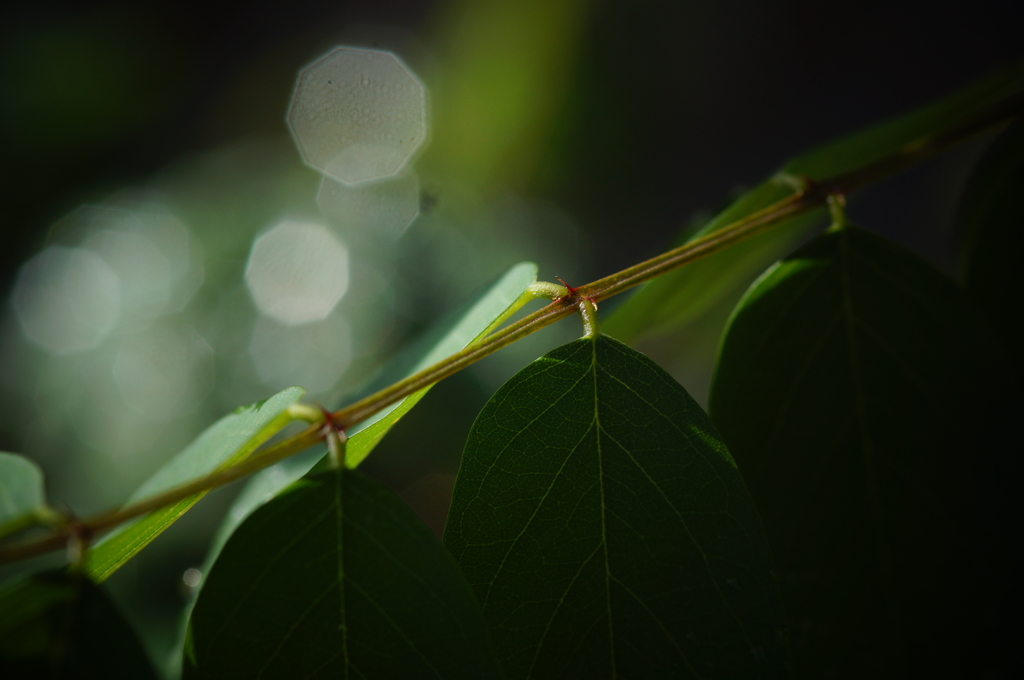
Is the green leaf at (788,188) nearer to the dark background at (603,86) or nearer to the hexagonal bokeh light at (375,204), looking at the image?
the hexagonal bokeh light at (375,204)

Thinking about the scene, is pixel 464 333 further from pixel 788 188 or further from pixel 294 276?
pixel 294 276

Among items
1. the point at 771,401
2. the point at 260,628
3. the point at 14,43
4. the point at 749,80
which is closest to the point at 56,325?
the point at 14,43

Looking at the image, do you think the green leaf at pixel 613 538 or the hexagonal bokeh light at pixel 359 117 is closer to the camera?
the green leaf at pixel 613 538

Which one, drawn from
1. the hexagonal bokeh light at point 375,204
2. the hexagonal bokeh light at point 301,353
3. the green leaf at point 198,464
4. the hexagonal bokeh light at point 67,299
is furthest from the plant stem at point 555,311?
the hexagonal bokeh light at point 67,299

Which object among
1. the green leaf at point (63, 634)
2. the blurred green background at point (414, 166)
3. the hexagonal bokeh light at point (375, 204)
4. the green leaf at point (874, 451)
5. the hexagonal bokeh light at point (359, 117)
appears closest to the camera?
the green leaf at point (63, 634)

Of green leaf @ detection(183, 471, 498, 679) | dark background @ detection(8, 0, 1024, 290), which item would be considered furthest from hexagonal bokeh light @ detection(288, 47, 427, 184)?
green leaf @ detection(183, 471, 498, 679)

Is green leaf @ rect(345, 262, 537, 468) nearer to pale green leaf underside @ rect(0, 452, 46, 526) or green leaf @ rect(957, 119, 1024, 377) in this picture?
Result: pale green leaf underside @ rect(0, 452, 46, 526)

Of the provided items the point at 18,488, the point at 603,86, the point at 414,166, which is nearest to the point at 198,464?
the point at 18,488

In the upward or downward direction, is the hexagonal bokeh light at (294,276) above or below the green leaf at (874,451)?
above
